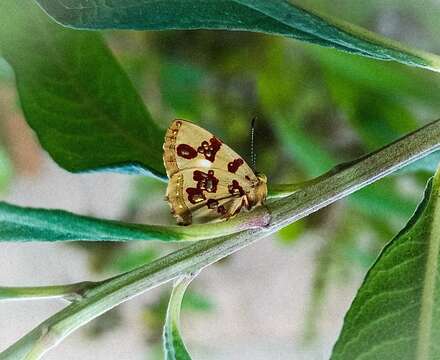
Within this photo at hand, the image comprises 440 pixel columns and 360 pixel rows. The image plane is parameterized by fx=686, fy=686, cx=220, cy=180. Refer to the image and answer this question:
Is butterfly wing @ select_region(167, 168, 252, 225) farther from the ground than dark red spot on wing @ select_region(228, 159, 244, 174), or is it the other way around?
dark red spot on wing @ select_region(228, 159, 244, 174)

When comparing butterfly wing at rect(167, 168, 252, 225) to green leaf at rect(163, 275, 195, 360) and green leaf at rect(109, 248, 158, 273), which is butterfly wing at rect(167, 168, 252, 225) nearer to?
green leaf at rect(163, 275, 195, 360)

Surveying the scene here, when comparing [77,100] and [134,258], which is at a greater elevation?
[134,258]

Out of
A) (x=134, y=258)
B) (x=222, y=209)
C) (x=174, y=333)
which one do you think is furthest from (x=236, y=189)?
(x=134, y=258)

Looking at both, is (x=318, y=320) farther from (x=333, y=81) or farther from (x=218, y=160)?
(x=218, y=160)

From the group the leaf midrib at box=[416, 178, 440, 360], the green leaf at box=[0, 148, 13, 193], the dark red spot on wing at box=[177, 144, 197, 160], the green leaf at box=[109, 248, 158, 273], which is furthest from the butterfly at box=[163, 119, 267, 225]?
the green leaf at box=[0, 148, 13, 193]

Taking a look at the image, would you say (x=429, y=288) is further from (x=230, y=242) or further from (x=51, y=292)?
(x=51, y=292)

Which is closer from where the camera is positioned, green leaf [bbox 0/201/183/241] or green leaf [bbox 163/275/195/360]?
green leaf [bbox 0/201/183/241]

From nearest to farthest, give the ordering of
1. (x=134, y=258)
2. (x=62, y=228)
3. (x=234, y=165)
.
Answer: (x=62, y=228) → (x=234, y=165) → (x=134, y=258)

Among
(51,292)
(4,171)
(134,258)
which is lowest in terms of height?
(51,292)

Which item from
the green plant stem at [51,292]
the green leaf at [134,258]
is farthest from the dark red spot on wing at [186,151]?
the green leaf at [134,258]

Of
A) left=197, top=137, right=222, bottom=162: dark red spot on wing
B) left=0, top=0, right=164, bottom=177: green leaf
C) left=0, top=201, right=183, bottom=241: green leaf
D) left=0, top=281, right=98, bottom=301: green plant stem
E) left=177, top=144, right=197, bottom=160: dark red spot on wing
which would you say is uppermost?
left=0, top=0, right=164, bottom=177: green leaf
